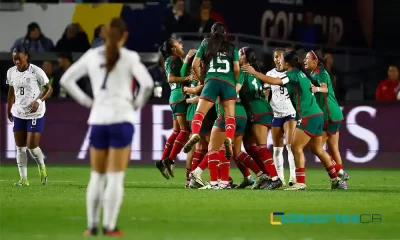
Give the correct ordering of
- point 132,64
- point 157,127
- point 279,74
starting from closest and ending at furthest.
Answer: point 132,64 → point 279,74 → point 157,127

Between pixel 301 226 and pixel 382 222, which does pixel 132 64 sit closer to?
pixel 301 226

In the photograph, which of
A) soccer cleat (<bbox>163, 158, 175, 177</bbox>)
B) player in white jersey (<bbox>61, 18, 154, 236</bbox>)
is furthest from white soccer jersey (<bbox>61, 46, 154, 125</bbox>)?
soccer cleat (<bbox>163, 158, 175, 177</bbox>)

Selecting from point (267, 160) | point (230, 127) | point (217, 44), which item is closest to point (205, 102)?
point (230, 127)

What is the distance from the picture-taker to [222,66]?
17.1 metres

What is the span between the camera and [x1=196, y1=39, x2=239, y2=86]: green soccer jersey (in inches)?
671

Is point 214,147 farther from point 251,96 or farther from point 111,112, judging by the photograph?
point 111,112

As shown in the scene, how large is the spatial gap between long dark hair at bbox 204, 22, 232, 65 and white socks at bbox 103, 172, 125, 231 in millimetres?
5836

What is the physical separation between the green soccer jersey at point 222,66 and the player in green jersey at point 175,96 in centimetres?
111

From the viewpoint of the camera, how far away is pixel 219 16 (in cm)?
2788

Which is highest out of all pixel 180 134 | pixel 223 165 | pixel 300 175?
pixel 180 134

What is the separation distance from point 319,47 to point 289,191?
38.7ft

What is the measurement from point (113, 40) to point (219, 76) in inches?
226

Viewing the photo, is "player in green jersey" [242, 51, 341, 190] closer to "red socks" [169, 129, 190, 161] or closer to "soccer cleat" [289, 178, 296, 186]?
"soccer cleat" [289, 178, 296, 186]

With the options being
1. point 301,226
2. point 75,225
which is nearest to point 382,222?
point 301,226
